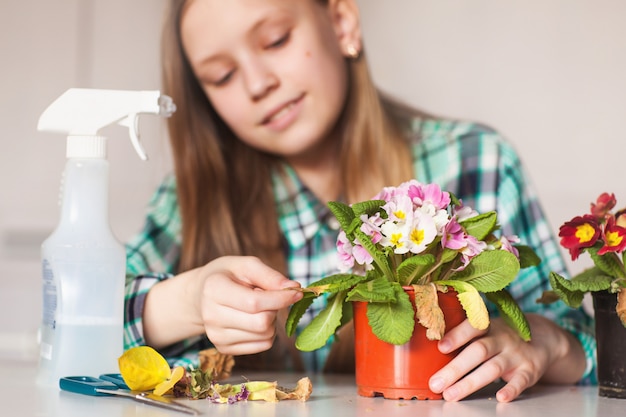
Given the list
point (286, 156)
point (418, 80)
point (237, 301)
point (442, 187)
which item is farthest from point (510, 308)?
point (418, 80)

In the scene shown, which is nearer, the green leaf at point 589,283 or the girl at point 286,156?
the green leaf at point 589,283

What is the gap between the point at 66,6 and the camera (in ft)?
8.35

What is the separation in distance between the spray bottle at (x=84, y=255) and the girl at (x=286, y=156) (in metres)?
0.24

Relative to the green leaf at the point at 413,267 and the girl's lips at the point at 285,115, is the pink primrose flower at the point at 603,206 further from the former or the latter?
the girl's lips at the point at 285,115

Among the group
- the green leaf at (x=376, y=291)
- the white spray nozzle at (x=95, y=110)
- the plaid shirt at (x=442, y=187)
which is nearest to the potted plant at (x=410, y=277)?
the green leaf at (x=376, y=291)

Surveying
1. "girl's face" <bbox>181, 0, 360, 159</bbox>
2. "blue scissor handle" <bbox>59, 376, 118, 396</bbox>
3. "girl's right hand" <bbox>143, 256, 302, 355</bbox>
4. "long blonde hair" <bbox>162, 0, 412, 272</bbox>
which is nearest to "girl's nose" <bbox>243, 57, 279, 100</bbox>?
"girl's face" <bbox>181, 0, 360, 159</bbox>

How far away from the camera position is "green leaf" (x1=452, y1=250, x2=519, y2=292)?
2.68ft

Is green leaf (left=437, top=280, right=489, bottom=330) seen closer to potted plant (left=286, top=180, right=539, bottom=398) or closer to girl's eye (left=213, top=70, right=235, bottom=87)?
potted plant (left=286, top=180, right=539, bottom=398)

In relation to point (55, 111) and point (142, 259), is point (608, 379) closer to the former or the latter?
point (55, 111)

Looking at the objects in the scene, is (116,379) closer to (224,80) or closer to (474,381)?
(474,381)

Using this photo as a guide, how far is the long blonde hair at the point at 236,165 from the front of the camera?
1.45m

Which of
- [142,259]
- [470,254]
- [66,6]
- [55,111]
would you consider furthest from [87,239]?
[66,6]

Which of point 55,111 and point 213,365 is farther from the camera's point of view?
point 213,365

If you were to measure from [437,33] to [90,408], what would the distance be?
1523 millimetres
